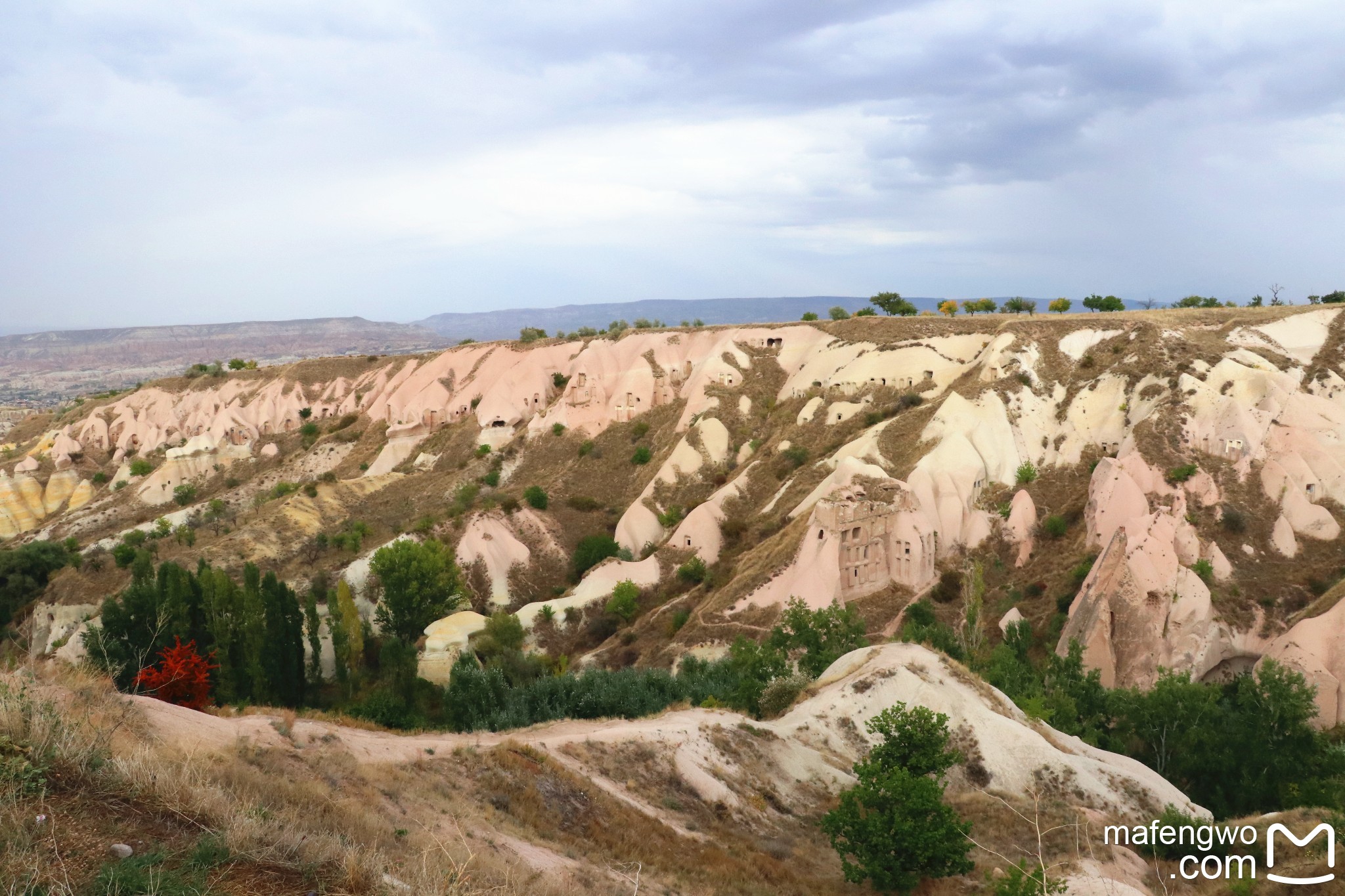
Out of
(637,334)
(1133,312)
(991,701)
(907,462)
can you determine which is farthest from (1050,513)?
(637,334)

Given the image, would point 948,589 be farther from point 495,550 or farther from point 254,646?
point 254,646

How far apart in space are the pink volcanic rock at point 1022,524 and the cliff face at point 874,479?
0.11 metres

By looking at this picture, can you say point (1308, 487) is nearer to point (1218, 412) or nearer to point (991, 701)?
point (1218, 412)

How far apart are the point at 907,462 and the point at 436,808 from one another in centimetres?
2611

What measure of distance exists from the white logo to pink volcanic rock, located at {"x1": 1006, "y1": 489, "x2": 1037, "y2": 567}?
54.3ft

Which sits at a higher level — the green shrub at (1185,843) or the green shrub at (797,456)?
the green shrub at (797,456)

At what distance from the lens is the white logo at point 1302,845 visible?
1063 centimetres

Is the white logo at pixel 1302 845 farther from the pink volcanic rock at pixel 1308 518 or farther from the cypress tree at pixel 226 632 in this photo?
the cypress tree at pixel 226 632

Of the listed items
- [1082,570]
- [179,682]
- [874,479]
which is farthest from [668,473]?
[179,682]

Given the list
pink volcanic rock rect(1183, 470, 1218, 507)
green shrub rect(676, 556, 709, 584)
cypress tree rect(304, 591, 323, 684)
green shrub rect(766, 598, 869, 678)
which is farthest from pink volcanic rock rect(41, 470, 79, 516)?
pink volcanic rock rect(1183, 470, 1218, 507)

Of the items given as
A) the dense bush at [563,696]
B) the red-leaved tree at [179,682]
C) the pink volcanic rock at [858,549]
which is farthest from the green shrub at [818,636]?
the red-leaved tree at [179,682]

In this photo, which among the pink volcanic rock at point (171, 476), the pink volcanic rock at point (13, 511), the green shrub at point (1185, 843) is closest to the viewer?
the green shrub at point (1185, 843)

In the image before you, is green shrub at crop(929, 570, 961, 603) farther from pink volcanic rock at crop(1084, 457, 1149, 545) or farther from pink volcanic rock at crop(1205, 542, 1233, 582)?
pink volcanic rock at crop(1205, 542, 1233, 582)

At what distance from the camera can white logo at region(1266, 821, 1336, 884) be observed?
10.6 metres
